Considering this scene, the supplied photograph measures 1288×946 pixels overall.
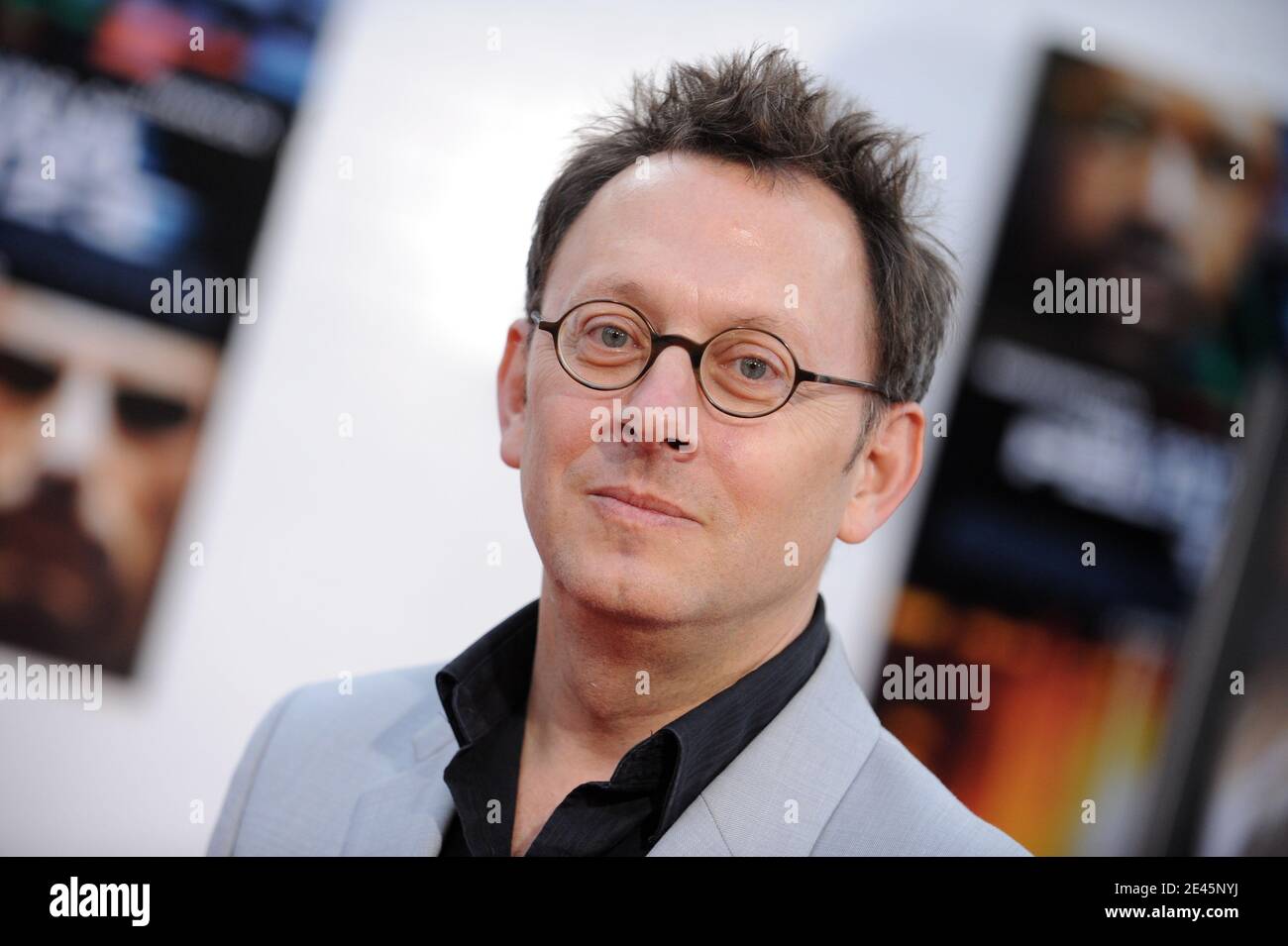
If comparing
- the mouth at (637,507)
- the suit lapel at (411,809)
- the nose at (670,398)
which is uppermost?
the nose at (670,398)

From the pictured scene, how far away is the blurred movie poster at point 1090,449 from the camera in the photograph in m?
3.81

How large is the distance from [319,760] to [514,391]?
64cm

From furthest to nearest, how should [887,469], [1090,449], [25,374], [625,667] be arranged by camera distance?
[1090,449]
[25,374]
[887,469]
[625,667]

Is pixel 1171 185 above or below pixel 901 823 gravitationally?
above

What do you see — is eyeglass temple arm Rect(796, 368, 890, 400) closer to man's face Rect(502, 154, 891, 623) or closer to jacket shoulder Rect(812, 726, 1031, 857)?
man's face Rect(502, 154, 891, 623)

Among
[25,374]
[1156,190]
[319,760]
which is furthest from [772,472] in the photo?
[1156,190]

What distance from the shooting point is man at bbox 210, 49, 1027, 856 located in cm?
152

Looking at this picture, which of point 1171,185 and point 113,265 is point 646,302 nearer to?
point 113,265

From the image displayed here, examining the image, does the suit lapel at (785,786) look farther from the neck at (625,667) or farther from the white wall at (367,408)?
the white wall at (367,408)

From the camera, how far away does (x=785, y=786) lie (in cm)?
155

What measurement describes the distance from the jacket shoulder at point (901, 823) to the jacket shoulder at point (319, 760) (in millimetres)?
608

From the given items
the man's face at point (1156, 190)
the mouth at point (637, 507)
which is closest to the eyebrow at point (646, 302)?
the mouth at point (637, 507)

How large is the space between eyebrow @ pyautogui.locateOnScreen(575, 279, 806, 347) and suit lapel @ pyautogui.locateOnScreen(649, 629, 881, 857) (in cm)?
48
